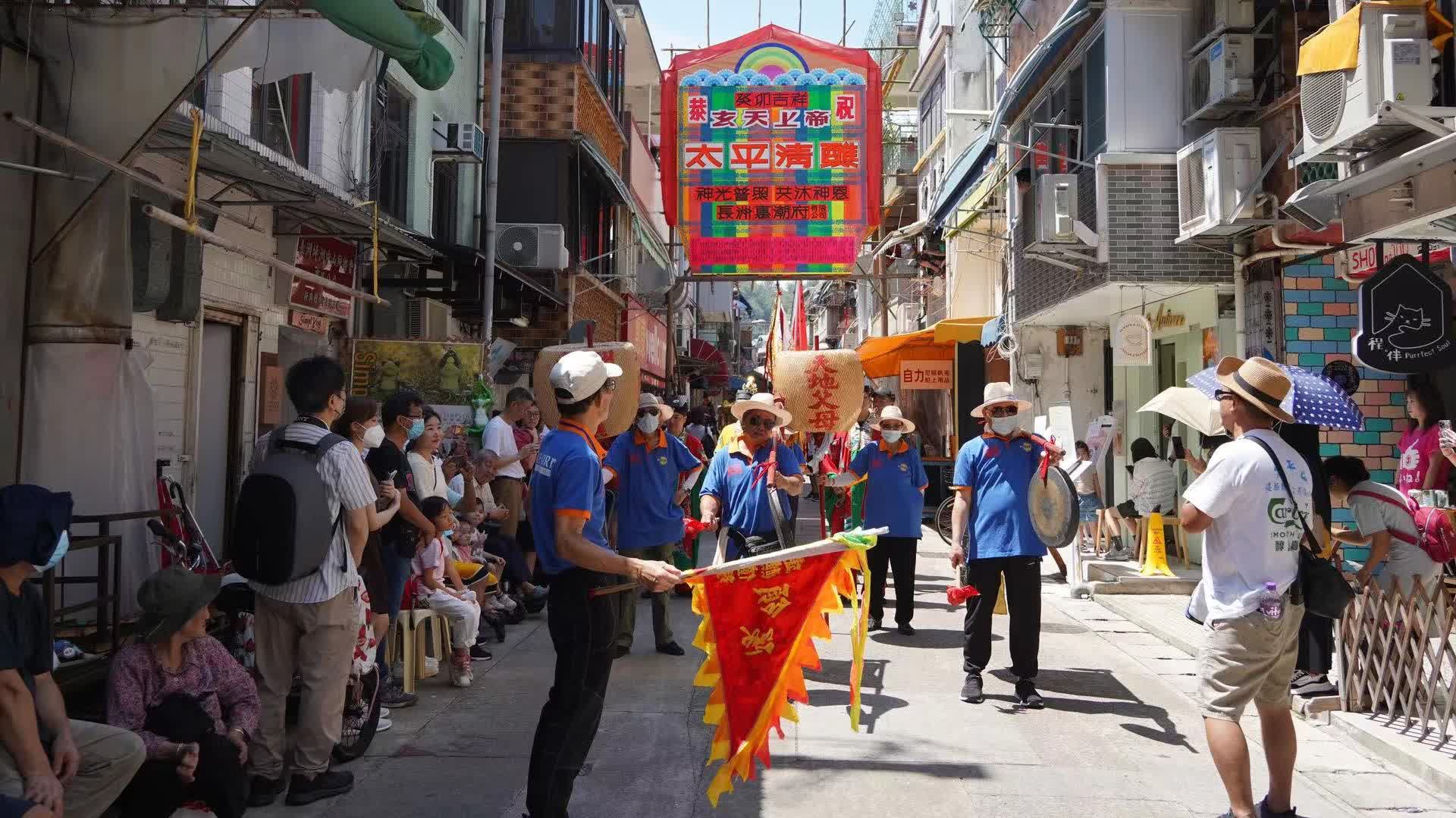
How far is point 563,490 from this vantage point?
3945 millimetres

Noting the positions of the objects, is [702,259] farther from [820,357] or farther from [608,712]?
[608,712]

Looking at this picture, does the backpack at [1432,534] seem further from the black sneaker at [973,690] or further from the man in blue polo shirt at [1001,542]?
the black sneaker at [973,690]

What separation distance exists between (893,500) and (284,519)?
17.5ft

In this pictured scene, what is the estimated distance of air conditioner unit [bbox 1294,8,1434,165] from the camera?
7.03 metres

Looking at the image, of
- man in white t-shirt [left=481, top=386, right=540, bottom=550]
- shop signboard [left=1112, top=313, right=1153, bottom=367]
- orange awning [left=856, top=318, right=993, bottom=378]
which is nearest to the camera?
man in white t-shirt [left=481, top=386, right=540, bottom=550]

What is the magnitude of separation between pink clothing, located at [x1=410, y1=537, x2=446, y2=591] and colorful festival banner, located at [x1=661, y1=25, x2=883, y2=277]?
9328mm

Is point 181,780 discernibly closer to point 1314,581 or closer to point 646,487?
point 646,487

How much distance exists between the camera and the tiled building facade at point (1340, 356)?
9.96m

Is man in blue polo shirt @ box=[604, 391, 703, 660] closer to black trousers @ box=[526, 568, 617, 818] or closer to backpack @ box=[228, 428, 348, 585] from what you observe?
backpack @ box=[228, 428, 348, 585]

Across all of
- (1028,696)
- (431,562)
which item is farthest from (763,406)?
(1028,696)

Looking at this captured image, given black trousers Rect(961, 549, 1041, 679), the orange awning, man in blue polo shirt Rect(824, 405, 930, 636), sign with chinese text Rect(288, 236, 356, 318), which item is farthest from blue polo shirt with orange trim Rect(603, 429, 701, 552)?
the orange awning

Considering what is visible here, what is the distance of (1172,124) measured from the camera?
1194cm

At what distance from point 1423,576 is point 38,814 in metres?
6.86

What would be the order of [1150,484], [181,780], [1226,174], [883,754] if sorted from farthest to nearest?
1. [1150,484]
2. [1226,174]
3. [883,754]
4. [181,780]
